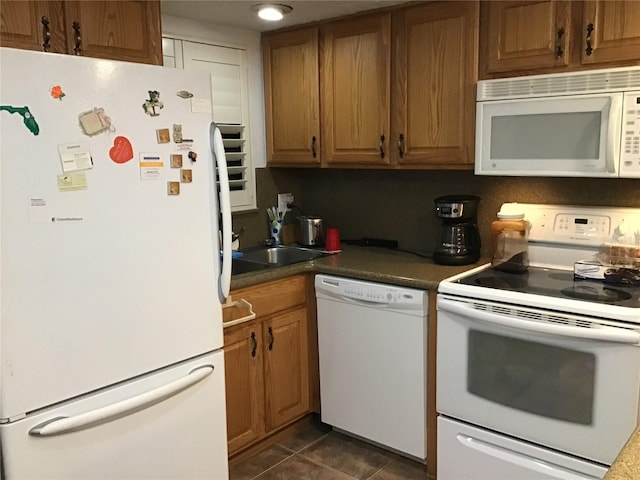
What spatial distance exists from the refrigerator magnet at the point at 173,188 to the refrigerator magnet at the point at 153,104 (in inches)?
9.1

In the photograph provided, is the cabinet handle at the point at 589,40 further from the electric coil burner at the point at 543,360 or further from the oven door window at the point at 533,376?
the oven door window at the point at 533,376

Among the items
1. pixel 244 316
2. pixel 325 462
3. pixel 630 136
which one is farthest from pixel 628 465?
pixel 325 462

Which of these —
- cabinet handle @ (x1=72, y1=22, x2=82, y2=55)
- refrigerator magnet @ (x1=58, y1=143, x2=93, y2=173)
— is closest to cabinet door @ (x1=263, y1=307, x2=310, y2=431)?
refrigerator magnet @ (x1=58, y1=143, x2=93, y2=173)

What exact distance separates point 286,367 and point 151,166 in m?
1.36

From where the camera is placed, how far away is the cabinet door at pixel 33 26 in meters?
2.00

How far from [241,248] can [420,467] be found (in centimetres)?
151

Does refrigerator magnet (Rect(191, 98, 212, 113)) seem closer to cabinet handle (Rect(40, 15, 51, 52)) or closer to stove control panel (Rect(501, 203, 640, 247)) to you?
cabinet handle (Rect(40, 15, 51, 52))

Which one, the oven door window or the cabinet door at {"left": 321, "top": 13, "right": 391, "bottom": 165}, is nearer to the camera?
the oven door window

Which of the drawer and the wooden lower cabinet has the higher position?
the drawer

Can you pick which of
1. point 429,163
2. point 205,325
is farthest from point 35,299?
point 429,163

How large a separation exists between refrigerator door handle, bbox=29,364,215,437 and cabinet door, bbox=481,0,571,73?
173 centimetres

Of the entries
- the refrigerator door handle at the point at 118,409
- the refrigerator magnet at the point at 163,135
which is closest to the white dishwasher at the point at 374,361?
the refrigerator door handle at the point at 118,409

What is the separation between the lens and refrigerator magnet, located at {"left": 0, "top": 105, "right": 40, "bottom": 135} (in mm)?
1574

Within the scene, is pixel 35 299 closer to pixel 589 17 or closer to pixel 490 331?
pixel 490 331
